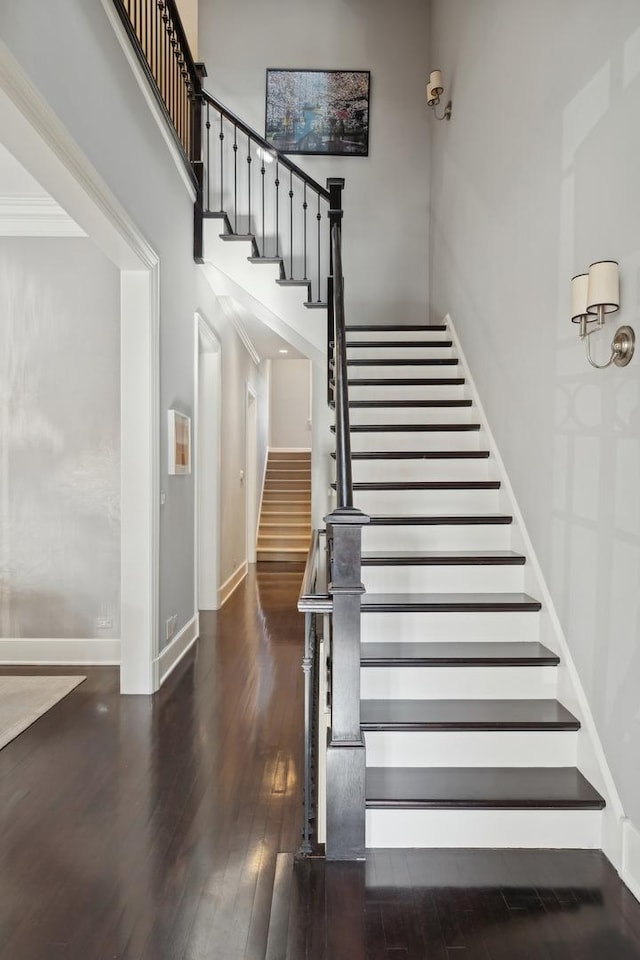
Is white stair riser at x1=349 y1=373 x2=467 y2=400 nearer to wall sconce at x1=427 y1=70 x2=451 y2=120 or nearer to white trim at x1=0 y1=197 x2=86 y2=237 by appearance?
white trim at x1=0 y1=197 x2=86 y2=237

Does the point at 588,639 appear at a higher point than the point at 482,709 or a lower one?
higher

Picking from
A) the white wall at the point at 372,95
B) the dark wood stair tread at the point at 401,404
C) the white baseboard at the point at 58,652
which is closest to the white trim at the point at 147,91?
the dark wood stair tread at the point at 401,404

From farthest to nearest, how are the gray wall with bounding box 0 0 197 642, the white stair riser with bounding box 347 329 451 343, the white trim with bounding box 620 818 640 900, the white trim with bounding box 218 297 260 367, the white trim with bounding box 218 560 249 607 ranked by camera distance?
the white trim with bounding box 218 560 249 607 < the white trim with bounding box 218 297 260 367 < the white stair riser with bounding box 347 329 451 343 < the gray wall with bounding box 0 0 197 642 < the white trim with bounding box 620 818 640 900

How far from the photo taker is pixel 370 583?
3279 mm

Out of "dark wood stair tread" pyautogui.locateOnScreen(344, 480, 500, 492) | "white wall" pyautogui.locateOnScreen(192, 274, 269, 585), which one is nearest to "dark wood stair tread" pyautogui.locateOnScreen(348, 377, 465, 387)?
"dark wood stair tread" pyautogui.locateOnScreen(344, 480, 500, 492)

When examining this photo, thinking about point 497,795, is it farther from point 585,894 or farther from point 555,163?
point 555,163

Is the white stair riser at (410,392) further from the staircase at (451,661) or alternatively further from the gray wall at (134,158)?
the gray wall at (134,158)

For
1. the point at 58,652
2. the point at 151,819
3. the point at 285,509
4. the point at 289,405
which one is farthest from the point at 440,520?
the point at 289,405

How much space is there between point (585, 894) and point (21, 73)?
311cm

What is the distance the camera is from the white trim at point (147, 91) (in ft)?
9.72

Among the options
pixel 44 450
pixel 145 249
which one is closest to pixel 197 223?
pixel 145 249

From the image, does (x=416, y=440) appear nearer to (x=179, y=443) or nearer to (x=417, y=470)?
(x=417, y=470)

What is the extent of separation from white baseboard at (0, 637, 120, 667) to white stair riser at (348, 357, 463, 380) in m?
2.65

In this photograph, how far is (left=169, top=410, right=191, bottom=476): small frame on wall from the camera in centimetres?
411
